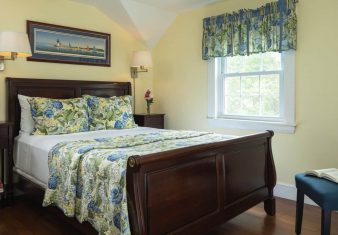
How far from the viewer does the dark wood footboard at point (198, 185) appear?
5.64 ft

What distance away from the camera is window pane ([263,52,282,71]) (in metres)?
3.34

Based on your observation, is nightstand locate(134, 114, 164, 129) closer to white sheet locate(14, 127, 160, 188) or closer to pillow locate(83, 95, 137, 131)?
pillow locate(83, 95, 137, 131)

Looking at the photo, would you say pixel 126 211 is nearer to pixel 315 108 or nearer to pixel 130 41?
pixel 315 108

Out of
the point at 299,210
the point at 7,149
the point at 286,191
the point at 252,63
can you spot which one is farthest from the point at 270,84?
the point at 7,149

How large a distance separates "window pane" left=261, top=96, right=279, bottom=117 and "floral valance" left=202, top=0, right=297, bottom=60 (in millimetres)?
540

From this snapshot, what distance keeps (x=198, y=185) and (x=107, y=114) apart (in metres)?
1.77

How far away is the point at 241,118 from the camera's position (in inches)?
144

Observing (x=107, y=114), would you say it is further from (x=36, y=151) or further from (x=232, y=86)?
(x=232, y=86)

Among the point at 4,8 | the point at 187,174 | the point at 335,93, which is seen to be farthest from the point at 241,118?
the point at 4,8

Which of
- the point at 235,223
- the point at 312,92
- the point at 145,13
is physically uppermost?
the point at 145,13

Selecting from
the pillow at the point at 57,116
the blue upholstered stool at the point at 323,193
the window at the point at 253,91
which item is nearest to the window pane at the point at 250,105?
the window at the point at 253,91

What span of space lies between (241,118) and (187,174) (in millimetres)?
1872

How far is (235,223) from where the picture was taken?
264 centimetres

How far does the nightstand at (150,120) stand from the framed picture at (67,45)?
0.86 meters
